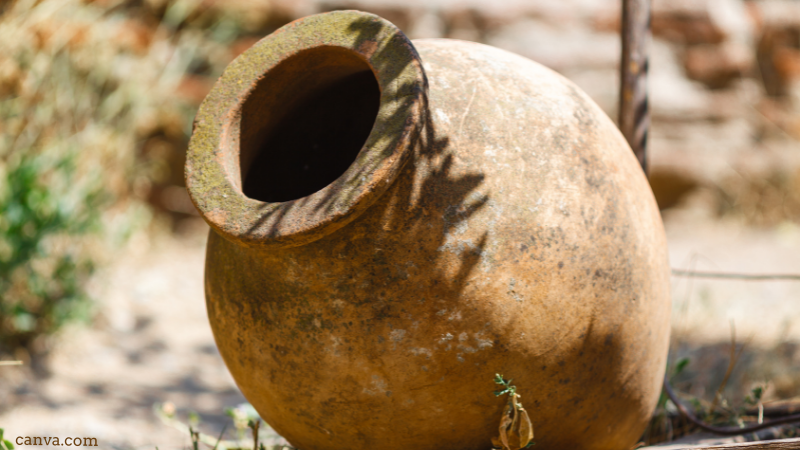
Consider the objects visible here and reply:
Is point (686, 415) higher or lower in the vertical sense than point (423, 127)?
lower

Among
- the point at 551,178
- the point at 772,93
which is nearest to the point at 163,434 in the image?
the point at 551,178

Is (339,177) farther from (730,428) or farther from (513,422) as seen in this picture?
(730,428)

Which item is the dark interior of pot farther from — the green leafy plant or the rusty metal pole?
the rusty metal pole

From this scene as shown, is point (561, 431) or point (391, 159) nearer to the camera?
point (391, 159)

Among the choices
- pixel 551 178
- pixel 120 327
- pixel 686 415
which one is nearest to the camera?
pixel 551 178

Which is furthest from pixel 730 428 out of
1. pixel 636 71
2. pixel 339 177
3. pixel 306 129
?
pixel 306 129

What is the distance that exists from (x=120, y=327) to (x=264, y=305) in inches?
127

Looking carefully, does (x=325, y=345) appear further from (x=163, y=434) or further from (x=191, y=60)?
(x=191, y=60)

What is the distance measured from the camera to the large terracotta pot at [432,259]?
143cm

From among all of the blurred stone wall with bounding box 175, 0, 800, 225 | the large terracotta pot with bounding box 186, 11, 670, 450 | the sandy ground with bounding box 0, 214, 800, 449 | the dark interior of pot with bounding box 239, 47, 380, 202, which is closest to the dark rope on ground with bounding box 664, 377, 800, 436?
the large terracotta pot with bounding box 186, 11, 670, 450

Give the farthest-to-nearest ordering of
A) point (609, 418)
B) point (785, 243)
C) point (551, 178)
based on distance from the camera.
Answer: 1. point (785, 243)
2. point (609, 418)
3. point (551, 178)

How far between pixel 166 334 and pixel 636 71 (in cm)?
348

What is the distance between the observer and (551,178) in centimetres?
151

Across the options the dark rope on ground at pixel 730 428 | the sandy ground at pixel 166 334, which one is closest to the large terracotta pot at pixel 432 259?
the dark rope on ground at pixel 730 428
